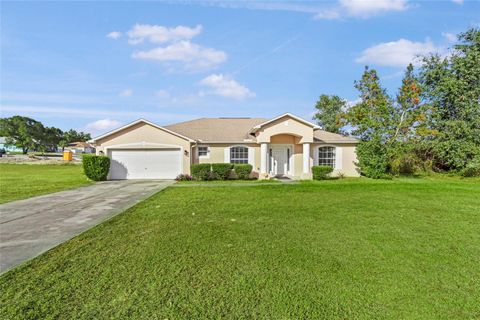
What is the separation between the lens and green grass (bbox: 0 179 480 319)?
308cm

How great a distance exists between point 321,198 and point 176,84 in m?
15.7

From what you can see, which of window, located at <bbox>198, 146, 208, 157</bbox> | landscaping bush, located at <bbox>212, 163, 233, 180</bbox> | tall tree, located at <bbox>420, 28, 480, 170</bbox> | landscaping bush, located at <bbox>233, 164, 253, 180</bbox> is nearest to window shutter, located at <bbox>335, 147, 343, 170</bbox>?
landscaping bush, located at <bbox>233, 164, 253, 180</bbox>

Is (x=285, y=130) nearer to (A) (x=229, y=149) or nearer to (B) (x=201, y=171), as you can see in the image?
(A) (x=229, y=149)

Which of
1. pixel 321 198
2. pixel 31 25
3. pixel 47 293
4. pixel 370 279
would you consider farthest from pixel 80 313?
pixel 31 25

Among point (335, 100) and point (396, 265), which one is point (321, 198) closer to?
point (396, 265)

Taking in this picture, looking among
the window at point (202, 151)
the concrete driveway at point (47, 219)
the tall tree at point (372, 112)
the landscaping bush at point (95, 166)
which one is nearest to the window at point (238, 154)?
the window at point (202, 151)

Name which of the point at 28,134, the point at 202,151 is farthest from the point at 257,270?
the point at 28,134

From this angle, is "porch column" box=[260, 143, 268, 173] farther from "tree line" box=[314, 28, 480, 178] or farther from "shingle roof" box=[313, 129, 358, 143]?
"tree line" box=[314, 28, 480, 178]

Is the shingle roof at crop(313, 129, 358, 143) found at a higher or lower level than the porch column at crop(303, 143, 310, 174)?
higher

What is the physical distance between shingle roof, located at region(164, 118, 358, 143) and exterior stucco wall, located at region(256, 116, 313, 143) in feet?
3.67

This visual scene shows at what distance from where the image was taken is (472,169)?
2028 centimetres

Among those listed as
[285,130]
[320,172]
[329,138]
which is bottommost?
[320,172]

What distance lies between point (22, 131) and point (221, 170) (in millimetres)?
79528

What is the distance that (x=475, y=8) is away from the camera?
20.4 m
